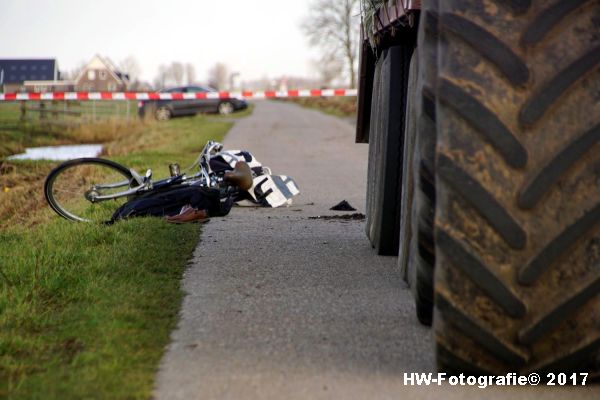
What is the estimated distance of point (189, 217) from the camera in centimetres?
732

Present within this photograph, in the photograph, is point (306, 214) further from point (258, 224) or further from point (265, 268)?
point (265, 268)

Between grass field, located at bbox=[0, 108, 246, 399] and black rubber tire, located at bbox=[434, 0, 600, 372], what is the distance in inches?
46.9

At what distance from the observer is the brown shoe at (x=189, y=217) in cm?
724

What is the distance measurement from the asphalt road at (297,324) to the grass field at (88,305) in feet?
0.40

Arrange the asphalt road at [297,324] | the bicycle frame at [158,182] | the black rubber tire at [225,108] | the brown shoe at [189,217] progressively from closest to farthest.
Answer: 1. the asphalt road at [297,324]
2. the brown shoe at [189,217]
3. the bicycle frame at [158,182]
4. the black rubber tire at [225,108]

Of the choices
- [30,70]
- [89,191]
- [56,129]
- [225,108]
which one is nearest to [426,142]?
[89,191]

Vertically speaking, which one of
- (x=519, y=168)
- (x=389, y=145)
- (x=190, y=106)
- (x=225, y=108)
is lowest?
(x=225, y=108)

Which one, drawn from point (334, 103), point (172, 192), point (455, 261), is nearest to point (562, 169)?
point (455, 261)

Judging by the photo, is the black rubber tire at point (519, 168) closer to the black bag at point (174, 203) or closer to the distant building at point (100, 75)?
the black bag at point (174, 203)

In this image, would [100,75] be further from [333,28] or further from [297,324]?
[297,324]

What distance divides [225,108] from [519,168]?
37.1m

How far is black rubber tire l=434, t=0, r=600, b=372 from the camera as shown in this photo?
2949 millimetres

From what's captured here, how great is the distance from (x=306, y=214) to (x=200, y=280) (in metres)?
3.16

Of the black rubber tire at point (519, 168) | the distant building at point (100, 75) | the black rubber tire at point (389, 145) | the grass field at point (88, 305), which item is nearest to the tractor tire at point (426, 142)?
the black rubber tire at point (519, 168)
